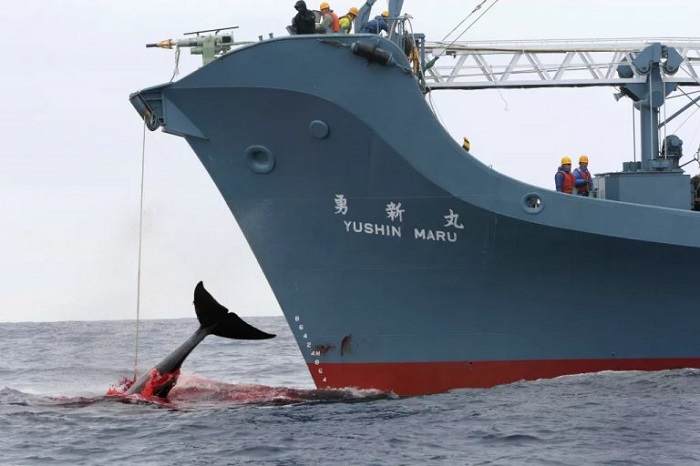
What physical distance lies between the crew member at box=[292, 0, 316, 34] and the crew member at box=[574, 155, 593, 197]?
5.93 m

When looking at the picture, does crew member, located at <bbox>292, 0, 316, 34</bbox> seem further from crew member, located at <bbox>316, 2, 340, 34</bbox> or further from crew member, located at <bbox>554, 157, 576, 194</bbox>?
crew member, located at <bbox>554, 157, 576, 194</bbox>

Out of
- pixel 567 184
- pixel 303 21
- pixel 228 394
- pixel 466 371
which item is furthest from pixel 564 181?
pixel 228 394

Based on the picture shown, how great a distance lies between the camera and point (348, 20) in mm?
24266

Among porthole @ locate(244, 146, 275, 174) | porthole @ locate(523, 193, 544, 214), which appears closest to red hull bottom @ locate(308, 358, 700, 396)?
porthole @ locate(523, 193, 544, 214)

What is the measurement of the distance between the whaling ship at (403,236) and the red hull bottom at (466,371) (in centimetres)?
3

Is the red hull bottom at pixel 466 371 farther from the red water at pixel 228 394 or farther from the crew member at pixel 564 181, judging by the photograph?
the crew member at pixel 564 181

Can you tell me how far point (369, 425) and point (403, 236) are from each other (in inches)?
168

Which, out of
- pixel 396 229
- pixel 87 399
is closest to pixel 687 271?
pixel 396 229

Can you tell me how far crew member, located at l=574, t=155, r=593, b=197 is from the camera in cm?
2422

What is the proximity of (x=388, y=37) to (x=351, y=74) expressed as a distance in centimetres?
146

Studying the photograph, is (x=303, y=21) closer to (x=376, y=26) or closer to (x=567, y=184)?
(x=376, y=26)

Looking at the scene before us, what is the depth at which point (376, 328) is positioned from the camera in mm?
22844

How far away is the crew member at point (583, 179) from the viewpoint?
24.2 metres

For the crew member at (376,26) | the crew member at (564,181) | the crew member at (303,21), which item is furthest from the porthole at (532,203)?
the crew member at (303,21)
